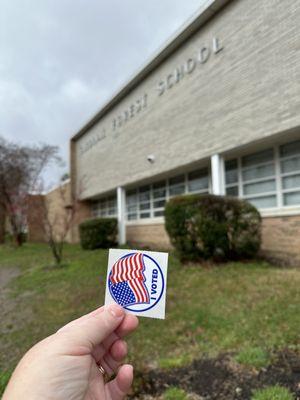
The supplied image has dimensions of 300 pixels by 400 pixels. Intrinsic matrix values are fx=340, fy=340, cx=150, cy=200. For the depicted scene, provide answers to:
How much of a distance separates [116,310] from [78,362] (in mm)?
241

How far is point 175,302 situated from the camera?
551 centimetres

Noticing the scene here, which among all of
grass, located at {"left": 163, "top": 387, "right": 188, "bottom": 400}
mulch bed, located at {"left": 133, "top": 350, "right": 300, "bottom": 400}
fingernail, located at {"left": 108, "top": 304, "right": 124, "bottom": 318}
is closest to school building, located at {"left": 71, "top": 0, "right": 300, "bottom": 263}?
mulch bed, located at {"left": 133, "top": 350, "right": 300, "bottom": 400}

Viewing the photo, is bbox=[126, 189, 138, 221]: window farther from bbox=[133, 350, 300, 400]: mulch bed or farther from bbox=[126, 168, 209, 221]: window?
bbox=[133, 350, 300, 400]: mulch bed

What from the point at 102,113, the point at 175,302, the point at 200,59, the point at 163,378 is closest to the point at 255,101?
the point at 200,59

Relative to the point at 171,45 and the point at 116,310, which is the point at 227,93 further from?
the point at 116,310

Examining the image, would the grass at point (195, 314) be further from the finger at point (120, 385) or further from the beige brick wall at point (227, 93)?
the beige brick wall at point (227, 93)

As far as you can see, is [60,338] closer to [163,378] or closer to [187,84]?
[163,378]

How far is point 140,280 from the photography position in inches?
57.1

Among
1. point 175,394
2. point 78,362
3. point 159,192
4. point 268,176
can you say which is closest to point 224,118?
point 268,176

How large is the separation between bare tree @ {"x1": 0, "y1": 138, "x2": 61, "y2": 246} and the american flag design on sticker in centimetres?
1872

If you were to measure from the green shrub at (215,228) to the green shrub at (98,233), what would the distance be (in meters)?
6.89

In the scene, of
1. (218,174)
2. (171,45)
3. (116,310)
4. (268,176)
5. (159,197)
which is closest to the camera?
(116,310)

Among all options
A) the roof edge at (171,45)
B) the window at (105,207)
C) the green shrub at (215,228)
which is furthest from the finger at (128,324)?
the window at (105,207)

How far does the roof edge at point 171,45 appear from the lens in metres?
9.41
